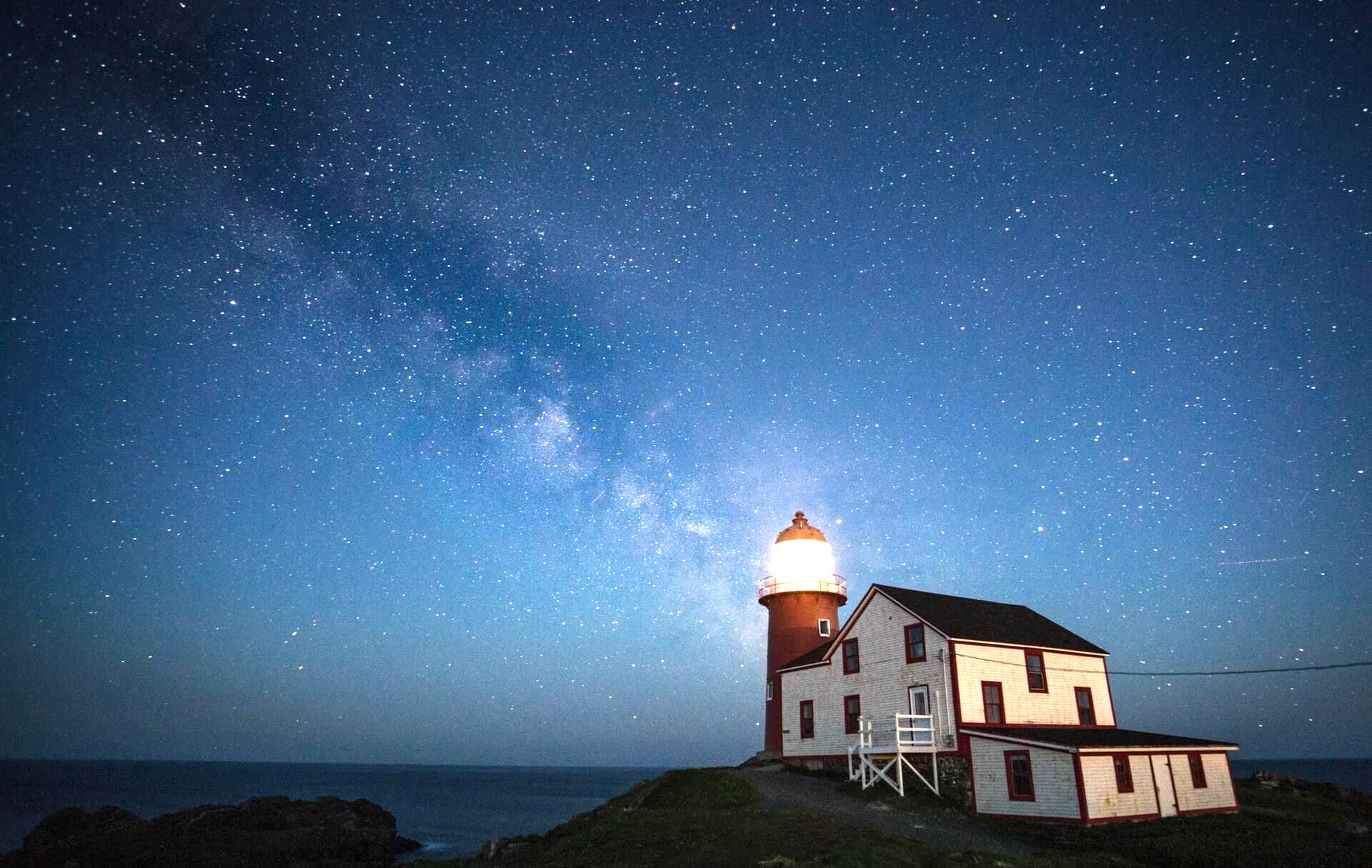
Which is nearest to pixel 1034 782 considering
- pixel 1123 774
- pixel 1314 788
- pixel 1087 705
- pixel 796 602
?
pixel 1123 774

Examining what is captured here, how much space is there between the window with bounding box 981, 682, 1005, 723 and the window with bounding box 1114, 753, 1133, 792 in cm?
449

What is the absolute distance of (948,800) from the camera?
26188 mm

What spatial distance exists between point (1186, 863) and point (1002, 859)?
15.4 ft

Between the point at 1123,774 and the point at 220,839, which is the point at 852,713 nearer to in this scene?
the point at 1123,774

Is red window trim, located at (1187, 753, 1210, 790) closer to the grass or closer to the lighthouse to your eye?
the grass

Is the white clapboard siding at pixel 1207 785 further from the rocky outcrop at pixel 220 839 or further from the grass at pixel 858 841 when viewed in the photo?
the rocky outcrop at pixel 220 839

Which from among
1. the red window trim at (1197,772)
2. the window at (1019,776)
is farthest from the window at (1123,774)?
the red window trim at (1197,772)

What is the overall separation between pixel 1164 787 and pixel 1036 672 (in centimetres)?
573

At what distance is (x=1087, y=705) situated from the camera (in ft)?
101

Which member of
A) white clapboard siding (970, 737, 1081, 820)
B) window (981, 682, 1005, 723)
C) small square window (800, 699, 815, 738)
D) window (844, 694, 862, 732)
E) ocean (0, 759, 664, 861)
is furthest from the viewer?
ocean (0, 759, 664, 861)

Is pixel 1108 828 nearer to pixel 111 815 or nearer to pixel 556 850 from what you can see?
pixel 556 850

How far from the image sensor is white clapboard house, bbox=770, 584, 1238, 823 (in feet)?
77.3

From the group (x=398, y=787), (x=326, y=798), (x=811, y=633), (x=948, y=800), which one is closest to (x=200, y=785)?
(x=398, y=787)

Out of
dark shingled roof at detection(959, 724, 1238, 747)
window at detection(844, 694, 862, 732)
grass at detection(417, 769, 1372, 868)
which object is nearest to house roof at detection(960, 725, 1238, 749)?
dark shingled roof at detection(959, 724, 1238, 747)
